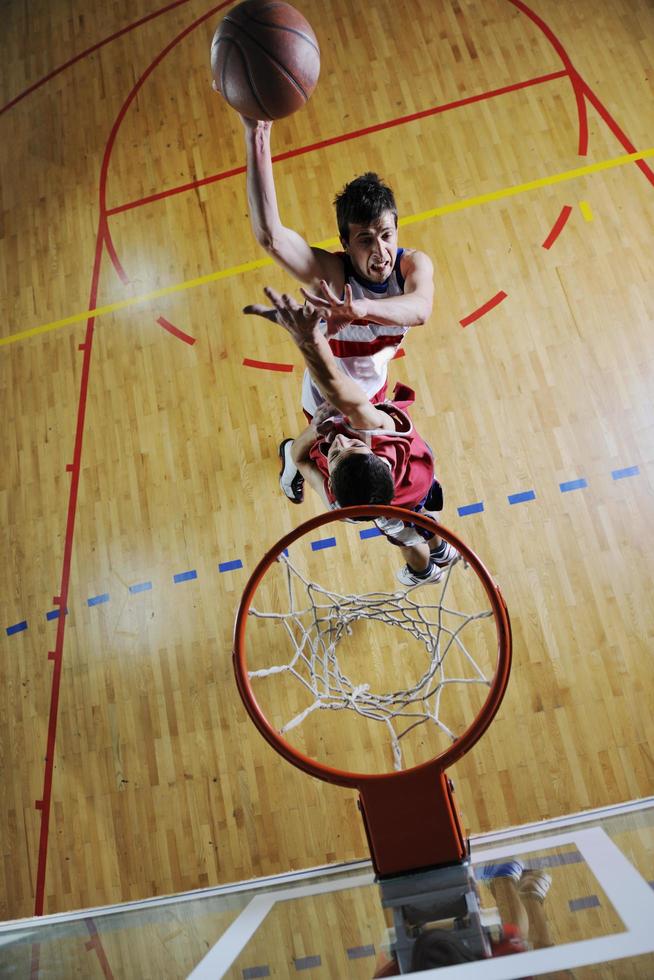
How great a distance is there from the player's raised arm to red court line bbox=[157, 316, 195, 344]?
1.80m

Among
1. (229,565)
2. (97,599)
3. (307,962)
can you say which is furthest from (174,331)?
(307,962)

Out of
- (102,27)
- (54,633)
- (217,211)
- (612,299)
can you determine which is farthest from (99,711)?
(102,27)

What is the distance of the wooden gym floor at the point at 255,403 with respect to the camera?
344cm

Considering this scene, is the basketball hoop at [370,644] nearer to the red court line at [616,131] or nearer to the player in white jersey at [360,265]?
the player in white jersey at [360,265]

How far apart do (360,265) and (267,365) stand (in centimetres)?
156

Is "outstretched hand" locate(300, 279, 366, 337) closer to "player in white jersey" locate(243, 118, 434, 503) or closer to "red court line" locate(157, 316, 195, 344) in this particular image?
"player in white jersey" locate(243, 118, 434, 503)

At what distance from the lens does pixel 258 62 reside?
2.42 meters

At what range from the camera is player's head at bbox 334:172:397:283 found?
2.57 metres

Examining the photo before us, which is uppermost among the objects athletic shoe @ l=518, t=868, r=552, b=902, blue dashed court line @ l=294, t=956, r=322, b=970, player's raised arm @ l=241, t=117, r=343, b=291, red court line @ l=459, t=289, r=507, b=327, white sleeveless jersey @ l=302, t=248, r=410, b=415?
red court line @ l=459, t=289, r=507, b=327

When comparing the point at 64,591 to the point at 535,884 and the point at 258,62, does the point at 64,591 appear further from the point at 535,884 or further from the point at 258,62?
the point at 535,884

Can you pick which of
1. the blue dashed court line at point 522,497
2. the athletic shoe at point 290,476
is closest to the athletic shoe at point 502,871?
the athletic shoe at point 290,476

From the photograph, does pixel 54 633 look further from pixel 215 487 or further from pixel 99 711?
pixel 215 487

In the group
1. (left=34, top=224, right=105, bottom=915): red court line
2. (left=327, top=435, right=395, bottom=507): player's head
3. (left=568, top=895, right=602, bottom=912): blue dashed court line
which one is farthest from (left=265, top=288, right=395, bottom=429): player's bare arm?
(left=34, top=224, right=105, bottom=915): red court line

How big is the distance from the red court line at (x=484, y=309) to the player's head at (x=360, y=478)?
72.0 inches
